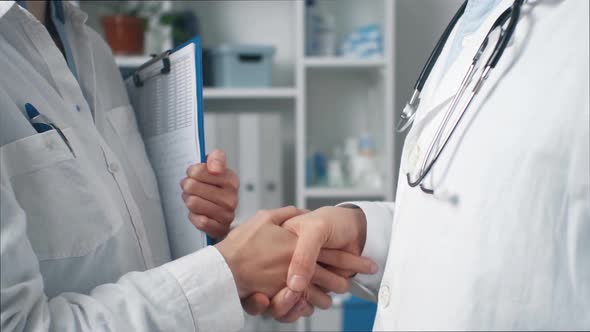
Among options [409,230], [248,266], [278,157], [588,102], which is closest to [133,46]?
[278,157]

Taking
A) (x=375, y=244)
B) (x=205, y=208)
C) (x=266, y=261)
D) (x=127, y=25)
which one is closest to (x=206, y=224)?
(x=205, y=208)

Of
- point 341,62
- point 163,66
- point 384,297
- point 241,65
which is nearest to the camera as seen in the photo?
point 384,297

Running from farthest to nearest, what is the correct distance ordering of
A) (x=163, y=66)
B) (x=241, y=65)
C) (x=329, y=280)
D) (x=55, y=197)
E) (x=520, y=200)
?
1. (x=241, y=65)
2. (x=163, y=66)
3. (x=329, y=280)
4. (x=55, y=197)
5. (x=520, y=200)

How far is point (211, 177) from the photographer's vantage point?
79 centimetres

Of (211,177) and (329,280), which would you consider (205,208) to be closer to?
(211,177)

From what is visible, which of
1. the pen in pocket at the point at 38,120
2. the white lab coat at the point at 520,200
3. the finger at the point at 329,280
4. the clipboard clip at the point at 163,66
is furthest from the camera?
the clipboard clip at the point at 163,66

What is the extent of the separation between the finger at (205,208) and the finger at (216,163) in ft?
0.16

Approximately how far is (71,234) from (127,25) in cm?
132

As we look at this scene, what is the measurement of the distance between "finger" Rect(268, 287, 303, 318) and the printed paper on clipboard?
17cm

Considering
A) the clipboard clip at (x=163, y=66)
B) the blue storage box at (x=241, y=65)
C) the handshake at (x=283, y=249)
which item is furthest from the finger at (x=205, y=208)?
the blue storage box at (x=241, y=65)

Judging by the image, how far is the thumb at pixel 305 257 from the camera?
0.67 metres

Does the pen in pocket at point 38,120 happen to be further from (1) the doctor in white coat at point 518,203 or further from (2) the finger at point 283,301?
(1) the doctor in white coat at point 518,203

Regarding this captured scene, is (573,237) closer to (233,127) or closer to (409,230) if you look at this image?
(409,230)

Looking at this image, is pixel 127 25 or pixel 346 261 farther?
pixel 127 25
